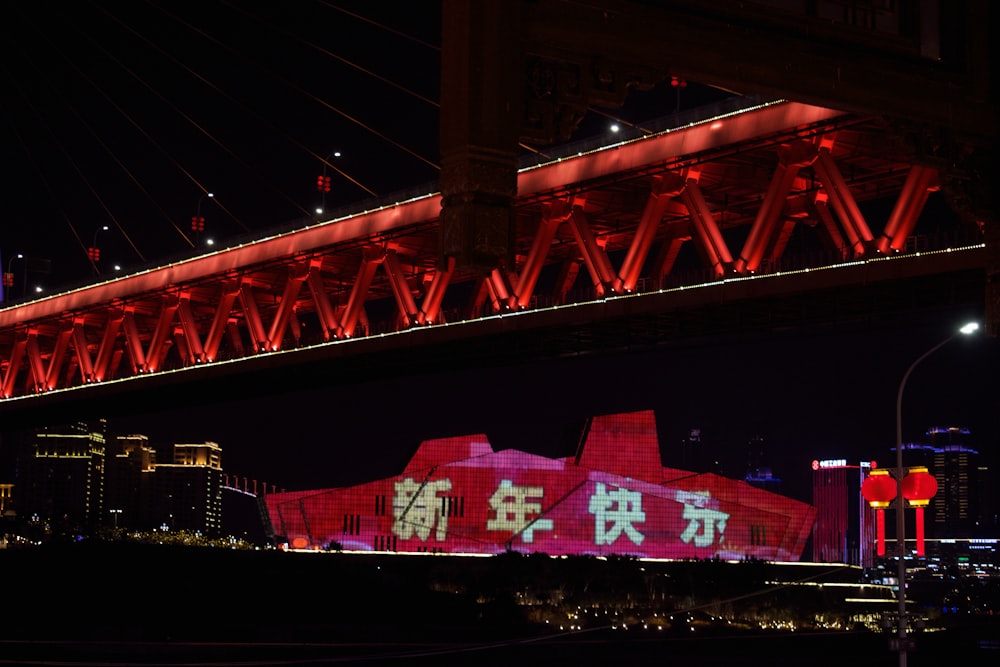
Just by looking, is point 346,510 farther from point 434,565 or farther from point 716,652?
point 716,652

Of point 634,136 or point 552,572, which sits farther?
point 552,572

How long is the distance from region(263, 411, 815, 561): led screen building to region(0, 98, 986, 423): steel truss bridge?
20.8 ft

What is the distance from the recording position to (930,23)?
9.22m

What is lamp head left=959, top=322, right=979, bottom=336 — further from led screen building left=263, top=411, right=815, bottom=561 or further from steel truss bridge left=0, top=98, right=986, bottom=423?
led screen building left=263, top=411, right=815, bottom=561

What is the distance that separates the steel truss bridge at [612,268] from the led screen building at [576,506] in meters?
6.33

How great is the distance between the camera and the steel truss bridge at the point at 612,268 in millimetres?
35281

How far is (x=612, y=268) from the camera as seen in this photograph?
132 feet

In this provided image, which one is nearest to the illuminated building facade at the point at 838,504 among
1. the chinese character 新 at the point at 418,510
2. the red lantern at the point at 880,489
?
the chinese character 新 at the point at 418,510

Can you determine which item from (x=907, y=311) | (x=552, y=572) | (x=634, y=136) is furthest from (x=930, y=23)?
(x=552, y=572)

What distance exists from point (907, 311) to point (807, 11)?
29702mm

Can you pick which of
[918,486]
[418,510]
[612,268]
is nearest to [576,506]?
[418,510]

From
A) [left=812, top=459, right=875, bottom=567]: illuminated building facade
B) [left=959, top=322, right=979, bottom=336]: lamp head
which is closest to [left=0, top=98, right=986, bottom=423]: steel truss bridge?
[left=959, top=322, right=979, bottom=336]: lamp head

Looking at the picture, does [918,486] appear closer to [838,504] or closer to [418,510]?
[418,510]

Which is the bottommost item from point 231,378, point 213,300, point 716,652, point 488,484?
point 716,652
